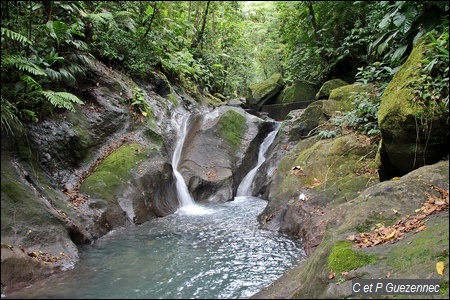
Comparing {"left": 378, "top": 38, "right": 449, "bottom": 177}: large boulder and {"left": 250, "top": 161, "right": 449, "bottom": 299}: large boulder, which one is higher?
{"left": 378, "top": 38, "right": 449, "bottom": 177}: large boulder

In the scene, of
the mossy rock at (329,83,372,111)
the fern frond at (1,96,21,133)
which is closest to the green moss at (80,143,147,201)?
the fern frond at (1,96,21,133)

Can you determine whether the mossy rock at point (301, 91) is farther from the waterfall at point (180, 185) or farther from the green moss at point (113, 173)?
the green moss at point (113, 173)

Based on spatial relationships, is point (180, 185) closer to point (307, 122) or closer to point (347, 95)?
point (307, 122)

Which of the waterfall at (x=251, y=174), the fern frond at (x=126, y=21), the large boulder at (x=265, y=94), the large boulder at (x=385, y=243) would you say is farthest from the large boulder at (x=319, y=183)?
the large boulder at (x=265, y=94)

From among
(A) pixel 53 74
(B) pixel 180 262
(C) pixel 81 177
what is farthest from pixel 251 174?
(A) pixel 53 74

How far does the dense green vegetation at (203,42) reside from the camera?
19.9 feet

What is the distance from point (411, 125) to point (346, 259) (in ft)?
7.54

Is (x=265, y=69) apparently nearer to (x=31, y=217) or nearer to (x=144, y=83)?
(x=144, y=83)

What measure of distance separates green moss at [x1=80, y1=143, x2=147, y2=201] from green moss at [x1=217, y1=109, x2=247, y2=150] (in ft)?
12.2

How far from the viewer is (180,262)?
525cm

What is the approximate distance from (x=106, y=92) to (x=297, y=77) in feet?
36.4

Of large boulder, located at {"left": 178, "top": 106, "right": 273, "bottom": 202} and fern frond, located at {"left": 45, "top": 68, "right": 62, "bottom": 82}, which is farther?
large boulder, located at {"left": 178, "top": 106, "right": 273, "bottom": 202}

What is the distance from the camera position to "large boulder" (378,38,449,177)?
451 centimetres

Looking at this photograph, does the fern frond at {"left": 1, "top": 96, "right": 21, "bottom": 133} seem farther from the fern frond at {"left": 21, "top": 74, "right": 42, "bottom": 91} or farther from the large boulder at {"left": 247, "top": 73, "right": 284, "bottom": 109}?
the large boulder at {"left": 247, "top": 73, "right": 284, "bottom": 109}
